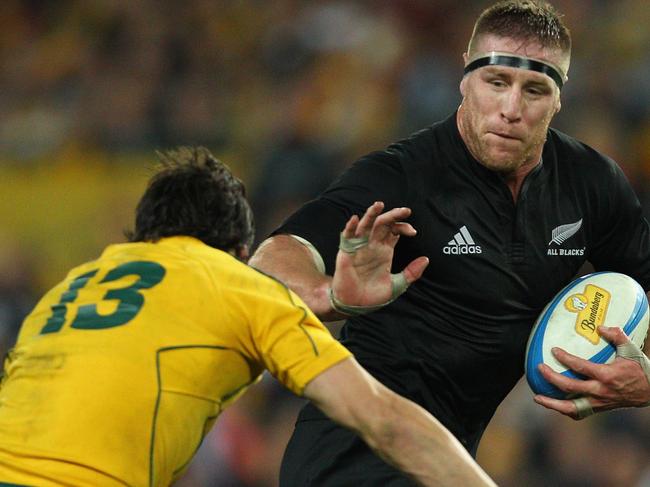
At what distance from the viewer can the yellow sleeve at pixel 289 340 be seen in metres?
2.87

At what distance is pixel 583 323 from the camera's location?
388 centimetres

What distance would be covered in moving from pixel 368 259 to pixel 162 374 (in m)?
0.82

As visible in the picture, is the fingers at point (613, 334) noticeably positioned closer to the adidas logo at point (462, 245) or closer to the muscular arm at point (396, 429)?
the adidas logo at point (462, 245)

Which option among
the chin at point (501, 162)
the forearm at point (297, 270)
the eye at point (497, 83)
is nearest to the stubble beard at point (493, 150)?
the chin at point (501, 162)

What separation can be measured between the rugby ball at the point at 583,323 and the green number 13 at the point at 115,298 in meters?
Answer: 1.45

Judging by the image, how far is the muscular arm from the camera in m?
2.80

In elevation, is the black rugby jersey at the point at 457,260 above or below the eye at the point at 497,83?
below

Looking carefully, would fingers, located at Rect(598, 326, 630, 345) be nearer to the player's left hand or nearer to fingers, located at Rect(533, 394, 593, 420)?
the player's left hand

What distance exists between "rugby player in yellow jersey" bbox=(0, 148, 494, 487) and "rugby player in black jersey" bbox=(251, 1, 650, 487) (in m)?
0.72

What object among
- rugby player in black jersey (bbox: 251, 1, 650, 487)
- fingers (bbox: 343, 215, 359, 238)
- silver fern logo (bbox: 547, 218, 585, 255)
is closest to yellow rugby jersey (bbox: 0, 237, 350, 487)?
fingers (bbox: 343, 215, 359, 238)

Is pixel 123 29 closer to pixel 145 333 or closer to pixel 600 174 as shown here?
pixel 600 174

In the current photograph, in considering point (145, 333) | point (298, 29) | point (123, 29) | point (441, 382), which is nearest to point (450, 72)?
point (298, 29)

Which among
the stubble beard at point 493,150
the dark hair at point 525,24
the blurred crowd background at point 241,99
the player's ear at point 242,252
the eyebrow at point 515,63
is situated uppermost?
the dark hair at point 525,24

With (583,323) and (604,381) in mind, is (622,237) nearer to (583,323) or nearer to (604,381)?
(583,323)
